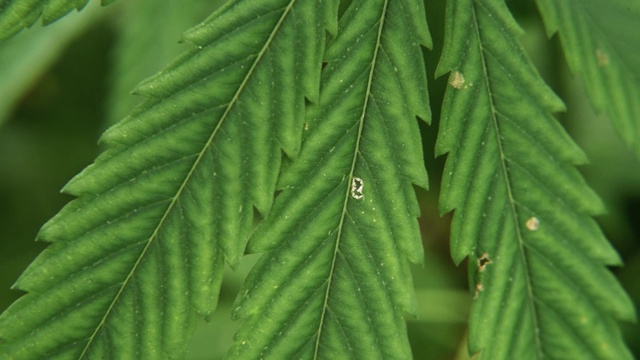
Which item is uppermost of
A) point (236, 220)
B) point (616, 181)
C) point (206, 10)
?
point (206, 10)

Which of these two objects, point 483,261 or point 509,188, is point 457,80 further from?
point 483,261

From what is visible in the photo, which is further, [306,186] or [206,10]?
[206,10]

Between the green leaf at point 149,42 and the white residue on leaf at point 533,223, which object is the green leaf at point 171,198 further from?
the green leaf at point 149,42

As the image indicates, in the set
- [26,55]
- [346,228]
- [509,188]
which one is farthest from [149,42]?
[509,188]

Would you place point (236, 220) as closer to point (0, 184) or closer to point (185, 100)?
point (185, 100)

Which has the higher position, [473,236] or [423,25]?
[423,25]

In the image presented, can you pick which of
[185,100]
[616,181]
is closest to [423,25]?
[185,100]

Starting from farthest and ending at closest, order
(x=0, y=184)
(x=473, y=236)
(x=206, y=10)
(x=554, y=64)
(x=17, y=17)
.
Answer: (x=0, y=184)
(x=554, y=64)
(x=206, y=10)
(x=473, y=236)
(x=17, y=17)

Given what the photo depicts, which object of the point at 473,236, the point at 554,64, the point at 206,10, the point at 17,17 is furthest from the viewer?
the point at 554,64

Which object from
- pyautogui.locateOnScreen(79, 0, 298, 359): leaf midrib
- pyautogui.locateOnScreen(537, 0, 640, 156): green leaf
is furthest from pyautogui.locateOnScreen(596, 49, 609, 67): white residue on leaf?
pyautogui.locateOnScreen(79, 0, 298, 359): leaf midrib
